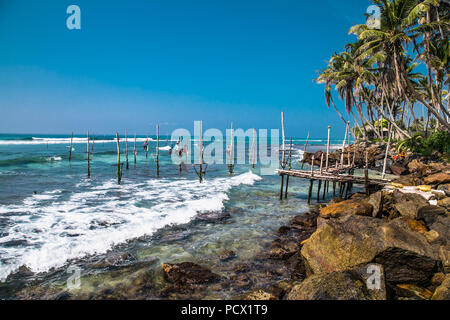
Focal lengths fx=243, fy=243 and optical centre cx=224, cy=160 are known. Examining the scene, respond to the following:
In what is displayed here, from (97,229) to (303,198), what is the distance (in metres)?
13.5

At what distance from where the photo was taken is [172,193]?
1830cm

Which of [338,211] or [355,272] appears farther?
[338,211]

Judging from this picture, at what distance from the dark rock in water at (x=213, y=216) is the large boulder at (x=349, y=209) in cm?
494

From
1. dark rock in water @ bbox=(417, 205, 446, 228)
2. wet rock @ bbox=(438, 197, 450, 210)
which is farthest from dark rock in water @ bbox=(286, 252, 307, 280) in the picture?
wet rock @ bbox=(438, 197, 450, 210)

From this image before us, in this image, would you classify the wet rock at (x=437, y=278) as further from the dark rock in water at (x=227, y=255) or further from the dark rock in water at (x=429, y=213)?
the dark rock in water at (x=227, y=255)

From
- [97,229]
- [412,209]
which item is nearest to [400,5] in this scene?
[412,209]

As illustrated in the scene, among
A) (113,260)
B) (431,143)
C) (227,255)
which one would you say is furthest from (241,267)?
(431,143)

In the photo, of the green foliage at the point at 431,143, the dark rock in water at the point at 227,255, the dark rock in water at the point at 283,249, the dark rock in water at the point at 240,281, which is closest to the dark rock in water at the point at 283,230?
the dark rock in water at the point at 283,249

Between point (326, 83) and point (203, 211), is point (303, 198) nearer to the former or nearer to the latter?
point (203, 211)

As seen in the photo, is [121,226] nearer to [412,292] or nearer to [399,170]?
[412,292]

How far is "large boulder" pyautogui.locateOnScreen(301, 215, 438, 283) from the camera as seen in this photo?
222 inches

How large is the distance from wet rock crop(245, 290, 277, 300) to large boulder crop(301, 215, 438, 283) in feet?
4.67

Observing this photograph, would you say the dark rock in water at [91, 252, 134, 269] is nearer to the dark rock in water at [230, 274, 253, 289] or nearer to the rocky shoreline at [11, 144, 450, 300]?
the rocky shoreline at [11, 144, 450, 300]
